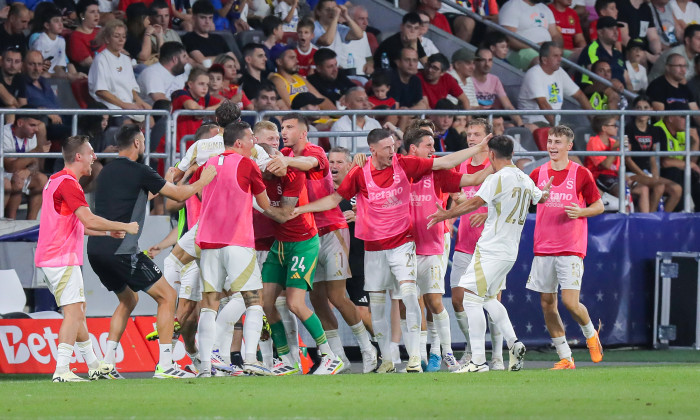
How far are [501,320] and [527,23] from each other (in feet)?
37.2

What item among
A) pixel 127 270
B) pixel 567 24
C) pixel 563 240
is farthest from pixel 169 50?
pixel 567 24

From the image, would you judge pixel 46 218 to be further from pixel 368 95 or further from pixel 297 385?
pixel 368 95

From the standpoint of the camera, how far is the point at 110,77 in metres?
17.5

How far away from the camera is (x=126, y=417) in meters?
9.00

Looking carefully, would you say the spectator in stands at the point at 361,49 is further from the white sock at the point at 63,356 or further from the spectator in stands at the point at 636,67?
the white sock at the point at 63,356

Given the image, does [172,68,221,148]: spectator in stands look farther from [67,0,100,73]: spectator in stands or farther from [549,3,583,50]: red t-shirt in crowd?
[549,3,583,50]: red t-shirt in crowd

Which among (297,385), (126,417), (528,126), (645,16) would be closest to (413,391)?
(297,385)

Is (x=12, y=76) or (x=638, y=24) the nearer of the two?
(x=12, y=76)

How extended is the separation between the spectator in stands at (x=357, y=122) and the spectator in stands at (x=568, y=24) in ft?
20.0

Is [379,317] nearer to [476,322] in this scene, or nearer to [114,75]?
[476,322]

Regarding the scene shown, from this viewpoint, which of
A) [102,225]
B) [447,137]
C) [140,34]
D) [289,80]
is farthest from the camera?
[289,80]

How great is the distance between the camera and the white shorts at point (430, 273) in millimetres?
13438

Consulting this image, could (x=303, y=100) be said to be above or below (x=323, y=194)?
above

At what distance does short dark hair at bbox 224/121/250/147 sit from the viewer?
1246 cm
